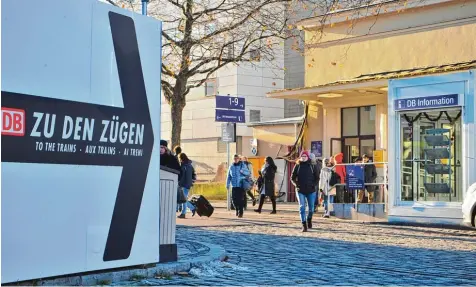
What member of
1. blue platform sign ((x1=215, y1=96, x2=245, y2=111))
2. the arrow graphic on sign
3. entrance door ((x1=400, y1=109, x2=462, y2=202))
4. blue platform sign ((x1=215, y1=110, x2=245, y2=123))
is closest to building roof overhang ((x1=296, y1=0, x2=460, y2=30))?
entrance door ((x1=400, y1=109, x2=462, y2=202))

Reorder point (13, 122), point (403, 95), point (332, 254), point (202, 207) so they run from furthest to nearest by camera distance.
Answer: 1. point (403, 95)
2. point (202, 207)
3. point (332, 254)
4. point (13, 122)

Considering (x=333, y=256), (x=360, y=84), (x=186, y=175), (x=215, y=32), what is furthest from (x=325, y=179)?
(x=333, y=256)

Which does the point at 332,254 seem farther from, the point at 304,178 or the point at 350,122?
the point at 350,122

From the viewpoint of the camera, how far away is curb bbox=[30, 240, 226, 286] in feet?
27.8

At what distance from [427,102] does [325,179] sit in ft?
12.7

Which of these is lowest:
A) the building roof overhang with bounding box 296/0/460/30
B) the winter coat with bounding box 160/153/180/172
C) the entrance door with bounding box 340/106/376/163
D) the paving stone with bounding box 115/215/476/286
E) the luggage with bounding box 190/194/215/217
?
the paving stone with bounding box 115/215/476/286

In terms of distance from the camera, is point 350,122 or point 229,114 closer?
point 229,114

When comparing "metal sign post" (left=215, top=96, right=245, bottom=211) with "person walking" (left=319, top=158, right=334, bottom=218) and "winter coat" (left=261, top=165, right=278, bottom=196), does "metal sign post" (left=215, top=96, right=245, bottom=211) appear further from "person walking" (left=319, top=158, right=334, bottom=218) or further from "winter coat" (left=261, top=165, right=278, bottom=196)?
"person walking" (left=319, top=158, right=334, bottom=218)

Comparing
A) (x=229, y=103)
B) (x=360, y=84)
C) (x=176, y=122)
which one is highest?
(x=360, y=84)

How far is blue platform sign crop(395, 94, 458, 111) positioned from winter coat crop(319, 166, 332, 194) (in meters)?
2.90

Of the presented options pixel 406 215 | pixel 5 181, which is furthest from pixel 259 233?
pixel 5 181

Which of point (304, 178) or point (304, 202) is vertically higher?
point (304, 178)

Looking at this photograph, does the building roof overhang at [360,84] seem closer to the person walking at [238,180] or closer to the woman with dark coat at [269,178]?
the woman with dark coat at [269,178]

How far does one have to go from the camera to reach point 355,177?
21.3m
